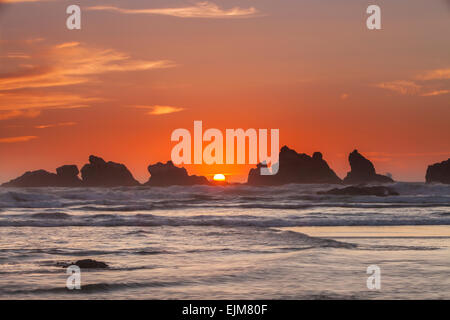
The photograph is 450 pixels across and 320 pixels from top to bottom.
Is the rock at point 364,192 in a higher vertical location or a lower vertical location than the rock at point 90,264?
lower

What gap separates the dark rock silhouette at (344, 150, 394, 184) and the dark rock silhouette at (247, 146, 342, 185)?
215 cm

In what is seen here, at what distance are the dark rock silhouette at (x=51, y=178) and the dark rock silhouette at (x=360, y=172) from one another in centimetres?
3598

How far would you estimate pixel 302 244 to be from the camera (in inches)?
514

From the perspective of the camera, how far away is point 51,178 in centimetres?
7781

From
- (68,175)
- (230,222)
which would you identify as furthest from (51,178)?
(230,222)

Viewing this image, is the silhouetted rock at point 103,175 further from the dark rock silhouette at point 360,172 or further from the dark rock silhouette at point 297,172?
the dark rock silhouette at point 360,172

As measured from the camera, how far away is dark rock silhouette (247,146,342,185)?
7125 centimetres

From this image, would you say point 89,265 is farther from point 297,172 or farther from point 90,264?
point 297,172

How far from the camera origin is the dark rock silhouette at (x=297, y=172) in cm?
7125

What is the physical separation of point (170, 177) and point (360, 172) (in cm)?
2441

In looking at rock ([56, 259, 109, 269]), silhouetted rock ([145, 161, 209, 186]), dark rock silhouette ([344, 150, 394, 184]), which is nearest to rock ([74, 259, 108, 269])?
rock ([56, 259, 109, 269])

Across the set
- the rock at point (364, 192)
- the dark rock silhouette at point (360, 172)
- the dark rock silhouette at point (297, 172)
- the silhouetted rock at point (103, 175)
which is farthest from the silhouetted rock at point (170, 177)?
the rock at point (364, 192)

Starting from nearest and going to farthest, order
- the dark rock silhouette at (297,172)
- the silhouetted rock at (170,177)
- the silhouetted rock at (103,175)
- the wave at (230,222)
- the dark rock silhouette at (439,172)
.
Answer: the wave at (230,222)
the dark rock silhouette at (439,172)
the dark rock silhouette at (297,172)
the silhouetted rock at (170,177)
the silhouetted rock at (103,175)

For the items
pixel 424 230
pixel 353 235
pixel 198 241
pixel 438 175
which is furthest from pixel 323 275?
pixel 438 175
